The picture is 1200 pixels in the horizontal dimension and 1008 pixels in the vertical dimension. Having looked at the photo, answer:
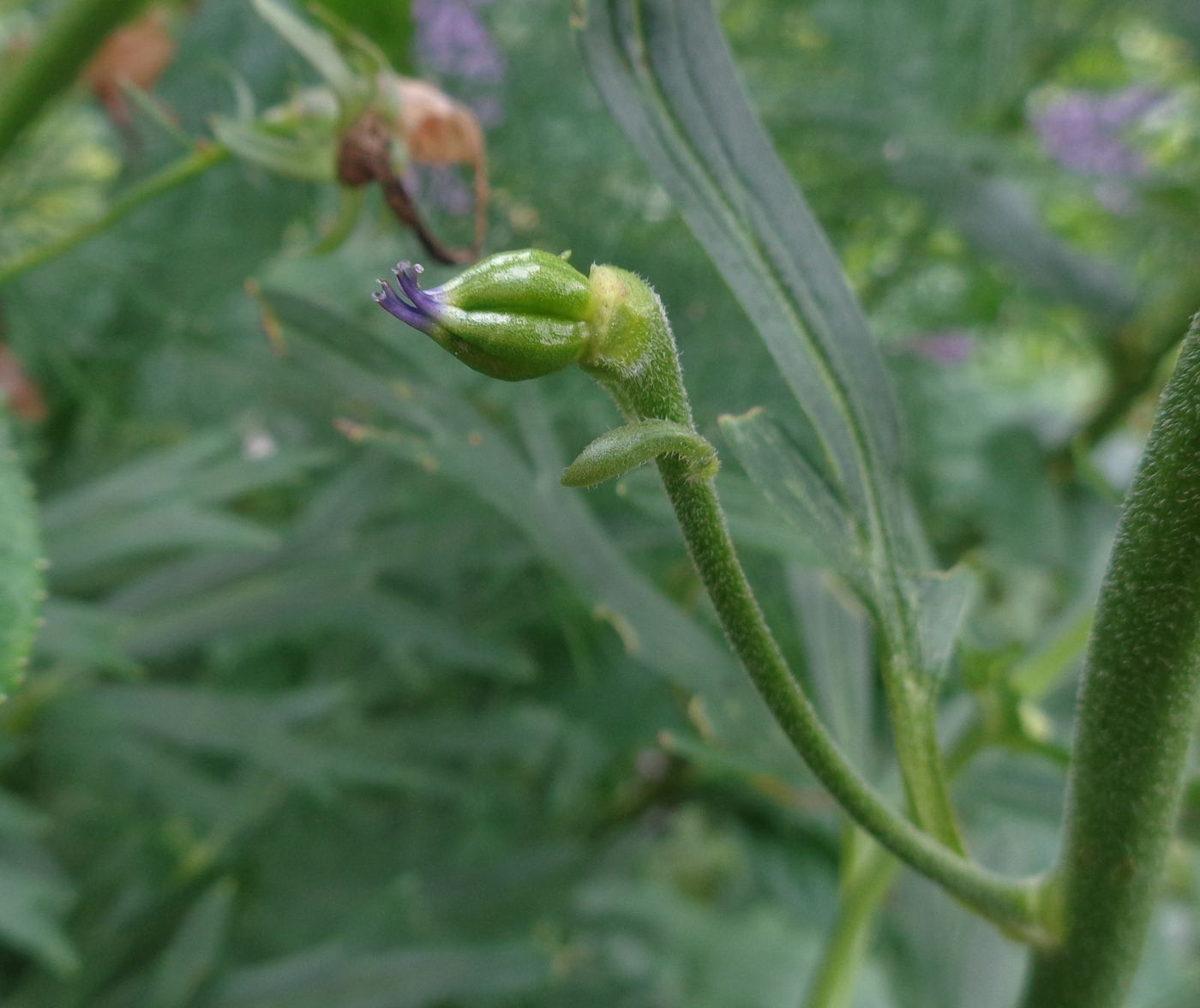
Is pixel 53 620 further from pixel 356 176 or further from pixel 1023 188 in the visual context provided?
pixel 1023 188

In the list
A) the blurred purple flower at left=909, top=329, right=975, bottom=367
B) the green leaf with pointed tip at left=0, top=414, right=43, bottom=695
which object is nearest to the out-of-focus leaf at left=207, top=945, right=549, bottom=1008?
the green leaf with pointed tip at left=0, top=414, right=43, bottom=695

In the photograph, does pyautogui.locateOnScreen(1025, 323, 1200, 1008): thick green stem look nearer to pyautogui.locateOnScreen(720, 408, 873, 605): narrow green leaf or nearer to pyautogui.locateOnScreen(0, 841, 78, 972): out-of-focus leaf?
pyautogui.locateOnScreen(720, 408, 873, 605): narrow green leaf

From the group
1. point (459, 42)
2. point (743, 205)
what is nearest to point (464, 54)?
point (459, 42)

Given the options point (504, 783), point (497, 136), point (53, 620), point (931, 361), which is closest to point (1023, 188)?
point (931, 361)

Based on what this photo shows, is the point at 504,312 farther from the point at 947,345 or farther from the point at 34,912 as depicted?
the point at 947,345

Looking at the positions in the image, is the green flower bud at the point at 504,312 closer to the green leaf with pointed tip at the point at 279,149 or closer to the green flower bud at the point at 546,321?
the green flower bud at the point at 546,321

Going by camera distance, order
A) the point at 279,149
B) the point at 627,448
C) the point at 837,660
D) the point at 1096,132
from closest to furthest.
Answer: the point at 627,448, the point at 279,149, the point at 837,660, the point at 1096,132
